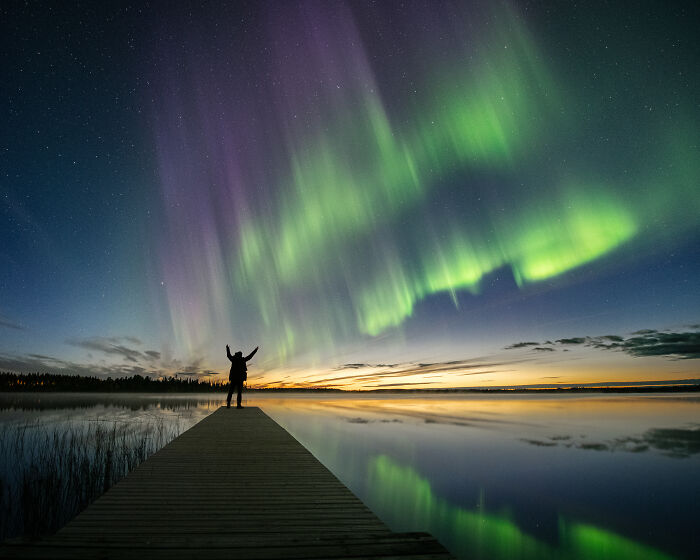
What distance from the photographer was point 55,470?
10680mm

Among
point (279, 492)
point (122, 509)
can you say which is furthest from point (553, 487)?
point (122, 509)

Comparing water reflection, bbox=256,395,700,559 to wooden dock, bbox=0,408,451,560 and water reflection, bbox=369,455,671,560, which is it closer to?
water reflection, bbox=369,455,671,560

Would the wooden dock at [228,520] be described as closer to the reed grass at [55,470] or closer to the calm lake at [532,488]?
the reed grass at [55,470]

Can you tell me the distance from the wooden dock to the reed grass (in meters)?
0.94

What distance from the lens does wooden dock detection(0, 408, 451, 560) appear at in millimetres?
3363

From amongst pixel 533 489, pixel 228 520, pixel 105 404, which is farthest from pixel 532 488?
pixel 105 404

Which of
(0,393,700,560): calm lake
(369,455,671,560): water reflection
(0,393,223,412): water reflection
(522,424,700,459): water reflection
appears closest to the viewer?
(369,455,671,560): water reflection

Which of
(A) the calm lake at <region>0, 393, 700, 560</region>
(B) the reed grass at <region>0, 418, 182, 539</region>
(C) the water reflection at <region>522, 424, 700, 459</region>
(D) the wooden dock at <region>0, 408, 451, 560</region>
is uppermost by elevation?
(D) the wooden dock at <region>0, 408, 451, 560</region>

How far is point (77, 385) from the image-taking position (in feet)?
359

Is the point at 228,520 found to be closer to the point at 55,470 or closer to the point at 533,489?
the point at 55,470

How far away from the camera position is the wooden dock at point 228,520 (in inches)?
132

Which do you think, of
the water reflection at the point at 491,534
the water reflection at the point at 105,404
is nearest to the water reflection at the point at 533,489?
the water reflection at the point at 491,534

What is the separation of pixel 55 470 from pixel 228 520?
912 cm

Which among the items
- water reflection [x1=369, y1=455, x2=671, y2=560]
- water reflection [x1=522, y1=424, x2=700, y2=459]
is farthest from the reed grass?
water reflection [x1=522, y1=424, x2=700, y2=459]
